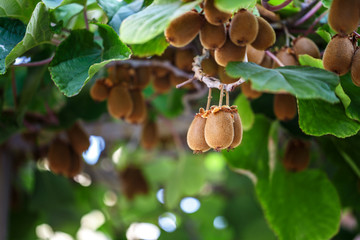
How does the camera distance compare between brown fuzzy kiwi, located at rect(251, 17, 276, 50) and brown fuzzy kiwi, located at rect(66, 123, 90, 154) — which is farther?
brown fuzzy kiwi, located at rect(66, 123, 90, 154)

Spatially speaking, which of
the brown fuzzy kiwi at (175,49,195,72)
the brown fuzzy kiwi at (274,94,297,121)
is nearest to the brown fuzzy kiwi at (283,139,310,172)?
the brown fuzzy kiwi at (274,94,297,121)

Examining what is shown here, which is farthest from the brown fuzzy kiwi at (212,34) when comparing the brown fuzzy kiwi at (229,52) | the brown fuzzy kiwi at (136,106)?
the brown fuzzy kiwi at (136,106)

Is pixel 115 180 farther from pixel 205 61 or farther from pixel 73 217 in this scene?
pixel 205 61

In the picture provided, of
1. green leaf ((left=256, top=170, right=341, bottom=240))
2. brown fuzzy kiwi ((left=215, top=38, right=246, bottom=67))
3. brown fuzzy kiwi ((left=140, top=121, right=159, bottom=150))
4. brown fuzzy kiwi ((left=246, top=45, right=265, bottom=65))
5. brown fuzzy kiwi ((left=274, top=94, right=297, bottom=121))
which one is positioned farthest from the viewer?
brown fuzzy kiwi ((left=140, top=121, right=159, bottom=150))

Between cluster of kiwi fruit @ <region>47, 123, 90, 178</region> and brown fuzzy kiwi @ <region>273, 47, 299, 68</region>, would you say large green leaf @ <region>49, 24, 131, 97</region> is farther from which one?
cluster of kiwi fruit @ <region>47, 123, 90, 178</region>

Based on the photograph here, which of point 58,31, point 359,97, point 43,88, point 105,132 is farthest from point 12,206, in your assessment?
point 359,97

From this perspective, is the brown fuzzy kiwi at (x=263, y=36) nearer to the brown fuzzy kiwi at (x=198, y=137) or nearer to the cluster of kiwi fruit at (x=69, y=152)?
the brown fuzzy kiwi at (x=198, y=137)

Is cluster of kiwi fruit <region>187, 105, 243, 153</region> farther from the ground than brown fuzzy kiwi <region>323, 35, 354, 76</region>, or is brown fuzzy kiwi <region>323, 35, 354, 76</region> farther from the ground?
brown fuzzy kiwi <region>323, 35, 354, 76</region>
